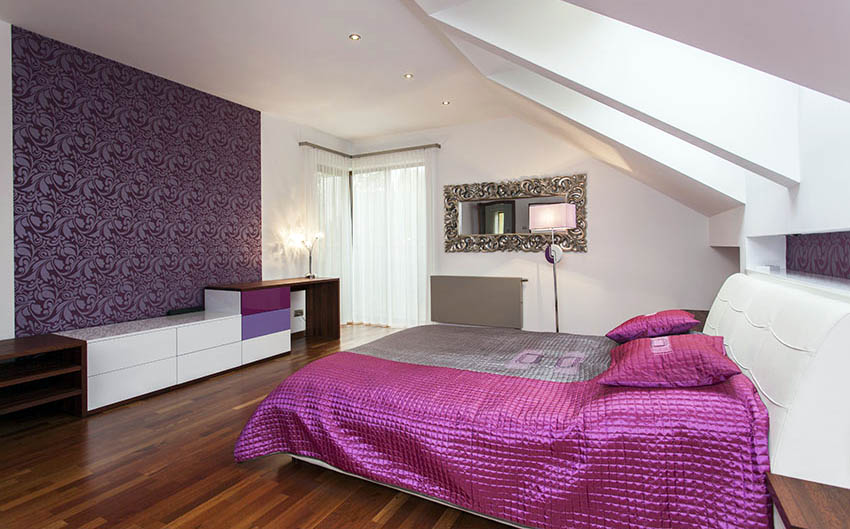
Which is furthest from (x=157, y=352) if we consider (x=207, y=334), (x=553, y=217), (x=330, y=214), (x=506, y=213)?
(x=506, y=213)

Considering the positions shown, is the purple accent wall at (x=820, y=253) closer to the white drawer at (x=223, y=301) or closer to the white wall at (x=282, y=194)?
the white drawer at (x=223, y=301)

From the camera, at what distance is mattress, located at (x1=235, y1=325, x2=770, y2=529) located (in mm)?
1314

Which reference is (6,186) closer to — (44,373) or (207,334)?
(44,373)

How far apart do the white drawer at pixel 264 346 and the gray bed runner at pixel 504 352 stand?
1.90 metres

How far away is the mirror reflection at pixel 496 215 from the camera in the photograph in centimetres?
498

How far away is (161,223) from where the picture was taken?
3.81 meters

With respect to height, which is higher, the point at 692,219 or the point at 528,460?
the point at 692,219

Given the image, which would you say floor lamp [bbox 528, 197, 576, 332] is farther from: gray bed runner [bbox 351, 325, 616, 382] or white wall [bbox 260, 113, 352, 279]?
white wall [bbox 260, 113, 352, 279]

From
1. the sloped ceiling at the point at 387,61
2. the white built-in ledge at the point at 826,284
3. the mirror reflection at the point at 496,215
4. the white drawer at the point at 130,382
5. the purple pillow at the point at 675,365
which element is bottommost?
the white drawer at the point at 130,382

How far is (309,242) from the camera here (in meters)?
5.38

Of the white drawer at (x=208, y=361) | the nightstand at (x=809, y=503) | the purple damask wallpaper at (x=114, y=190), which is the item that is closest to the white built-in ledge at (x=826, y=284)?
the nightstand at (x=809, y=503)

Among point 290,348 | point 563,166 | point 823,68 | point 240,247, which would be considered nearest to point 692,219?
point 563,166

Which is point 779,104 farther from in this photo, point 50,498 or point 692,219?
point 50,498

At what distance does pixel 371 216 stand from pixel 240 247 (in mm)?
1964
